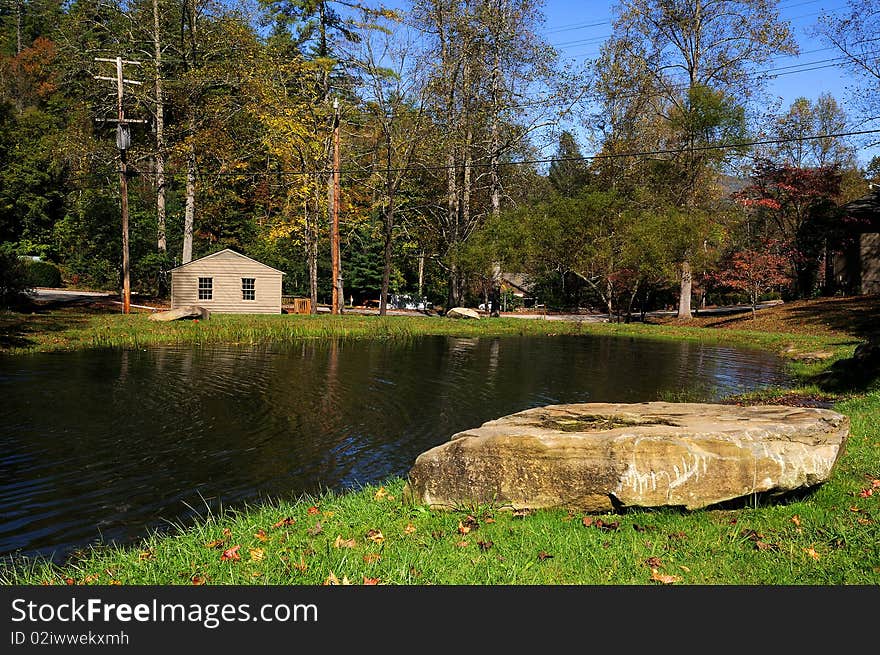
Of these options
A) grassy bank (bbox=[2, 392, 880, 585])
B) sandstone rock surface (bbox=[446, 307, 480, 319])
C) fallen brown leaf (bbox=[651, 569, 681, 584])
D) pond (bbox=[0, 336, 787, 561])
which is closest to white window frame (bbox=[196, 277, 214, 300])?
sandstone rock surface (bbox=[446, 307, 480, 319])

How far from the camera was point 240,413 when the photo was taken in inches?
455

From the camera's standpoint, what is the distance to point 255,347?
2145 centimetres

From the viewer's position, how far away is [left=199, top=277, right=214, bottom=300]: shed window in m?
35.2

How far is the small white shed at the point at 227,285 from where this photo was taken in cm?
3506

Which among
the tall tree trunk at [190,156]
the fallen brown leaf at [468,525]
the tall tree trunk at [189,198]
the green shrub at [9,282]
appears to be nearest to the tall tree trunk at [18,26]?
the tall tree trunk at [190,156]

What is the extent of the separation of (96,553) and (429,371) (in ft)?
40.2

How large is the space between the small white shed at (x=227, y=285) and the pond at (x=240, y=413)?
14.7 metres

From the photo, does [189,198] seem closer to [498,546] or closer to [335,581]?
[498,546]

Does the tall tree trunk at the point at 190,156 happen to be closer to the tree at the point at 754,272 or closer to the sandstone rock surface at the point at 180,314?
the sandstone rock surface at the point at 180,314

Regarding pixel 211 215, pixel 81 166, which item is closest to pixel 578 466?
pixel 81 166

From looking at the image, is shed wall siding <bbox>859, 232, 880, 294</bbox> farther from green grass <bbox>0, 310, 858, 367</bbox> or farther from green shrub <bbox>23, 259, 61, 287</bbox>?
green shrub <bbox>23, 259, 61, 287</bbox>

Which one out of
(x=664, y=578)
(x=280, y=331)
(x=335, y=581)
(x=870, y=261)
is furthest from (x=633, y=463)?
(x=870, y=261)

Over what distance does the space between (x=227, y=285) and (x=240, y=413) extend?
25.8 metres

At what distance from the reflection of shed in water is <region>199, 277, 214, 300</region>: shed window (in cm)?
3414
